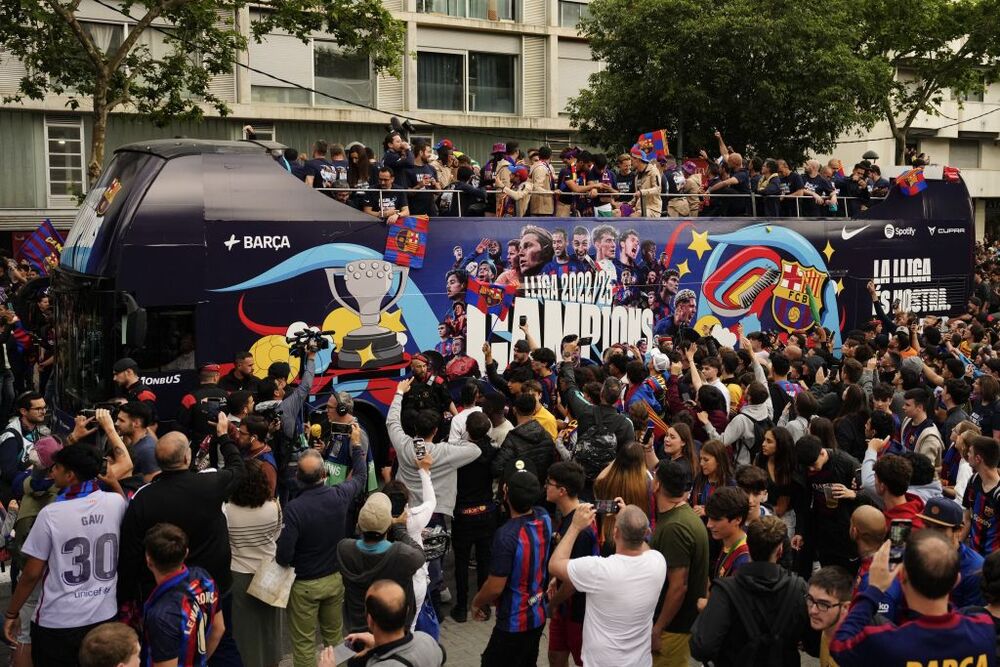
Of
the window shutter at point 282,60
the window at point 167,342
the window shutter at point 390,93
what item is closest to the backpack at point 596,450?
the window at point 167,342

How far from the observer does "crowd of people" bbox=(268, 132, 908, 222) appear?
42.7ft

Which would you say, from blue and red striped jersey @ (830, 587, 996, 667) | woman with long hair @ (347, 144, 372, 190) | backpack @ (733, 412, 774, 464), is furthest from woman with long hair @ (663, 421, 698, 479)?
woman with long hair @ (347, 144, 372, 190)

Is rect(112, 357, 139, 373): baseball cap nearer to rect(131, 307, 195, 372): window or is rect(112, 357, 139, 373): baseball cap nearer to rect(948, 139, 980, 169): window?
rect(131, 307, 195, 372): window

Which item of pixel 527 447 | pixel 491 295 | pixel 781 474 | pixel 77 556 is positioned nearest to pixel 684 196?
pixel 491 295

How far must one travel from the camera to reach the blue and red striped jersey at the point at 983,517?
6.77m

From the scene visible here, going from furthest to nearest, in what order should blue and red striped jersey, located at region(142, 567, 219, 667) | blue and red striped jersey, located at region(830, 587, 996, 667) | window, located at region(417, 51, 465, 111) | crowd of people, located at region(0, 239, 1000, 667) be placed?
1. window, located at region(417, 51, 465, 111)
2. blue and red striped jersey, located at region(142, 567, 219, 667)
3. crowd of people, located at region(0, 239, 1000, 667)
4. blue and red striped jersey, located at region(830, 587, 996, 667)

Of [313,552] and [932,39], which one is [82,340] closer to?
[313,552]

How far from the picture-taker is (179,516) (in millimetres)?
6137

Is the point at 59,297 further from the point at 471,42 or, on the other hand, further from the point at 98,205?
the point at 471,42

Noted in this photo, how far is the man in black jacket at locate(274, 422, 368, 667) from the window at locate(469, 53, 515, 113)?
1047 inches

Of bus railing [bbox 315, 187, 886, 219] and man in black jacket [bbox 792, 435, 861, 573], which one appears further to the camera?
bus railing [bbox 315, 187, 886, 219]

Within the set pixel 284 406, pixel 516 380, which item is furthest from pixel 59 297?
pixel 516 380

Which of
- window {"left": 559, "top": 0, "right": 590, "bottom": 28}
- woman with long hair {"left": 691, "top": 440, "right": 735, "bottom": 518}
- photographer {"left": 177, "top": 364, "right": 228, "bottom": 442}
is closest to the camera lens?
woman with long hair {"left": 691, "top": 440, "right": 735, "bottom": 518}

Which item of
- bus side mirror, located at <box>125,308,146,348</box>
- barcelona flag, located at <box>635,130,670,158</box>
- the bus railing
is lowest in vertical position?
bus side mirror, located at <box>125,308,146,348</box>
